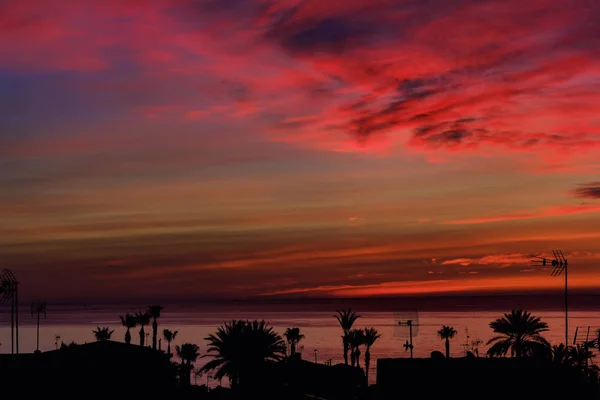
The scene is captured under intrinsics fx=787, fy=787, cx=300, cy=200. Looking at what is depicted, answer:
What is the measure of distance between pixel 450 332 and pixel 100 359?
3525 inches

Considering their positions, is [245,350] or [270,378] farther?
[270,378]

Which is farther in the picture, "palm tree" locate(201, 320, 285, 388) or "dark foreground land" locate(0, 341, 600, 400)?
"palm tree" locate(201, 320, 285, 388)

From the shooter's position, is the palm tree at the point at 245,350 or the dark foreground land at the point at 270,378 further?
the palm tree at the point at 245,350

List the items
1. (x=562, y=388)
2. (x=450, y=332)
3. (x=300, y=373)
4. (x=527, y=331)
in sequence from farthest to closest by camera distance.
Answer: (x=450, y=332) → (x=300, y=373) → (x=527, y=331) → (x=562, y=388)

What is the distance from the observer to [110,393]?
6100cm

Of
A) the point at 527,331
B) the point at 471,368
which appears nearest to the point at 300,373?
the point at 527,331

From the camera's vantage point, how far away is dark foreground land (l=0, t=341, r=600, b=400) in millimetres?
57469

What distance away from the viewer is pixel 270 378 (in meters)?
61.7

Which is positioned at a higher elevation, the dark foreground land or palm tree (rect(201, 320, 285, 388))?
palm tree (rect(201, 320, 285, 388))

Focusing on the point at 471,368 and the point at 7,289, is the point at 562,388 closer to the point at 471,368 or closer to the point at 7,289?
the point at 471,368

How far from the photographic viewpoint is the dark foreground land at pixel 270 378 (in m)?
57.5

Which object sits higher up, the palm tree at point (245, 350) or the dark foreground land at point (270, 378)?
the palm tree at point (245, 350)

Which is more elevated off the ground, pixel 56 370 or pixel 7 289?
pixel 7 289

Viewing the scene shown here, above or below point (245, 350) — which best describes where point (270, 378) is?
below
